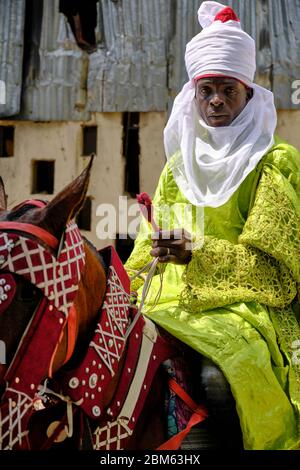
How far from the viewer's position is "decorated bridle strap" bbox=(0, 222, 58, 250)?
183cm

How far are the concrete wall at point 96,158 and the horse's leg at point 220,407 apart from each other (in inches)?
171

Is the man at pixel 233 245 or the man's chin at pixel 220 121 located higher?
the man's chin at pixel 220 121

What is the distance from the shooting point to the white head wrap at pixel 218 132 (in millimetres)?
2838

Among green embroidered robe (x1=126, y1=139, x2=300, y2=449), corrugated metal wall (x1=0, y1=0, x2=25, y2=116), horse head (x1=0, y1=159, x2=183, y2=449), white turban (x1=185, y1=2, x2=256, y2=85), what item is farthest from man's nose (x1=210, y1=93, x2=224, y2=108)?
corrugated metal wall (x1=0, y1=0, x2=25, y2=116)

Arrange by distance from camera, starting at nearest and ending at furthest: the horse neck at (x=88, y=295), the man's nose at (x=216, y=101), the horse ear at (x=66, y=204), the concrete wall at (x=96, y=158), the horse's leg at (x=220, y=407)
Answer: the horse ear at (x=66, y=204)
the horse neck at (x=88, y=295)
the horse's leg at (x=220, y=407)
the man's nose at (x=216, y=101)
the concrete wall at (x=96, y=158)

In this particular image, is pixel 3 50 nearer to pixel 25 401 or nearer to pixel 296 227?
pixel 296 227

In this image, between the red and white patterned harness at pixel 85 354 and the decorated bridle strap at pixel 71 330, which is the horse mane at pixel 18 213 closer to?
the red and white patterned harness at pixel 85 354

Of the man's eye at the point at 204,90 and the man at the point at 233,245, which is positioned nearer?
the man at the point at 233,245

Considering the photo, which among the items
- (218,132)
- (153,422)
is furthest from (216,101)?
(153,422)

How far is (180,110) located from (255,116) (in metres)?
0.34

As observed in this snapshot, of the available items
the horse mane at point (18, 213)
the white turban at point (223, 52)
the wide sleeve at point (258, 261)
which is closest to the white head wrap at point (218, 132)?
the white turban at point (223, 52)

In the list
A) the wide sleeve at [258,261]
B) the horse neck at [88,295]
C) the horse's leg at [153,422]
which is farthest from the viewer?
the wide sleeve at [258,261]

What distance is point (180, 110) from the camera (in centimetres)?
315
